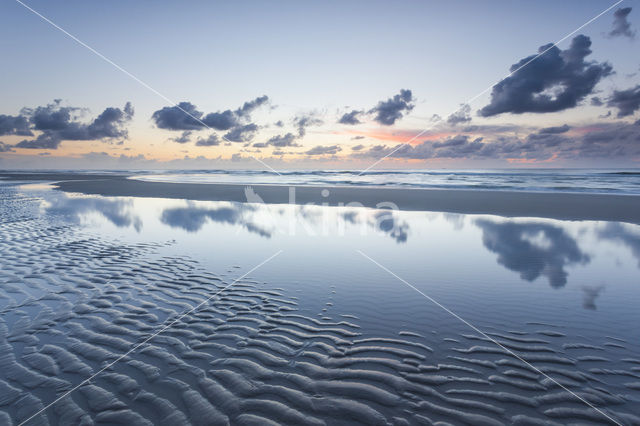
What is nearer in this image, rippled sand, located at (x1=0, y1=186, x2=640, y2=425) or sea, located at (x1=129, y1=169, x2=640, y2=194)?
rippled sand, located at (x1=0, y1=186, x2=640, y2=425)

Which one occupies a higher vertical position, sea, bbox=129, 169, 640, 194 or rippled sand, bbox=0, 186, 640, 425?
sea, bbox=129, 169, 640, 194

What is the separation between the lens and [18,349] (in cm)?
452

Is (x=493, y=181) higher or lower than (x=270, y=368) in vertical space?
higher

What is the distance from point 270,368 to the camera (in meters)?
4.15

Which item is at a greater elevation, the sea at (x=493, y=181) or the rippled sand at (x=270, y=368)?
the sea at (x=493, y=181)

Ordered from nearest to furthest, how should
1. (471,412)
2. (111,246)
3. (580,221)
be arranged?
(471,412) < (111,246) < (580,221)

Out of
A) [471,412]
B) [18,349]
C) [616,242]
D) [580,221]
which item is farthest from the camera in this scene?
[580,221]

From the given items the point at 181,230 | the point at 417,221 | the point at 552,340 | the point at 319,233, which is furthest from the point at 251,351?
the point at 417,221

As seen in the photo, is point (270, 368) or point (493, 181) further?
point (493, 181)

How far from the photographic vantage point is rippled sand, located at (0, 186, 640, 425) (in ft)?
11.1

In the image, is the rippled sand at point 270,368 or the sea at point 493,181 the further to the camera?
the sea at point 493,181

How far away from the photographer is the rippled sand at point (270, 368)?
339 cm

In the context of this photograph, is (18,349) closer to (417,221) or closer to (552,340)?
(552,340)

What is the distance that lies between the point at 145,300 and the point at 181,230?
716 centimetres
